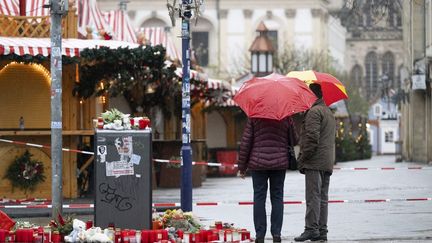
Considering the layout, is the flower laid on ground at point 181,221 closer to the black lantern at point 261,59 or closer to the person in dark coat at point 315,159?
the person in dark coat at point 315,159

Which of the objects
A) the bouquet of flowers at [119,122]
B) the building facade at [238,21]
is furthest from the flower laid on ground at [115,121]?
the building facade at [238,21]

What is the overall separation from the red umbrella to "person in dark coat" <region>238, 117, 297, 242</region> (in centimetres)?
15

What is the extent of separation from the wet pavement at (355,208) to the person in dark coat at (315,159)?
1.02ft

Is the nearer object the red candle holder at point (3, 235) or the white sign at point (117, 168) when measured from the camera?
the red candle holder at point (3, 235)

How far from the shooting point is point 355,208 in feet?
76.7

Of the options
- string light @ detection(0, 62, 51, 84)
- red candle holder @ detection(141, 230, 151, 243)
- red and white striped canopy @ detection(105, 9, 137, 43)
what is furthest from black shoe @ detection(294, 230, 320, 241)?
red and white striped canopy @ detection(105, 9, 137, 43)

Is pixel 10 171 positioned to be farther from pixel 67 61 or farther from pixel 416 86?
pixel 416 86

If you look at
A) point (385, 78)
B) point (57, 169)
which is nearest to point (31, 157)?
point (57, 169)

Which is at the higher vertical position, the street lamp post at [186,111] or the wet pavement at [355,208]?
the street lamp post at [186,111]

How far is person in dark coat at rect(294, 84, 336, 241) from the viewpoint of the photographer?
1719cm

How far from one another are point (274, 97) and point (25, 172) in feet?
36.4

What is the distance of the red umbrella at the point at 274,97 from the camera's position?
667 inches

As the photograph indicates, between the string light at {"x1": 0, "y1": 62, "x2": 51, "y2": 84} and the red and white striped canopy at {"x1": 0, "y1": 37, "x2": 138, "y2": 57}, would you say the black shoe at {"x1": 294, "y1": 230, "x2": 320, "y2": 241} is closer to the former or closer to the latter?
the red and white striped canopy at {"x1": 0, "y1": 37, "x2": 138, "y2": 57}

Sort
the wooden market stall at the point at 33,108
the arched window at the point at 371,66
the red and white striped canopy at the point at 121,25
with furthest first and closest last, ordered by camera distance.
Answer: the arched window at the point at 371,66, the red and white striped canopy at the point at 121,25, the wooden market stall at the point at 33,108
